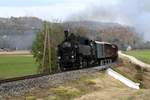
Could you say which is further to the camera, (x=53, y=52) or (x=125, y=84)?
(x=53, y=52)

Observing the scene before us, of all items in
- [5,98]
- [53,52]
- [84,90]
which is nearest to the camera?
[5,98]

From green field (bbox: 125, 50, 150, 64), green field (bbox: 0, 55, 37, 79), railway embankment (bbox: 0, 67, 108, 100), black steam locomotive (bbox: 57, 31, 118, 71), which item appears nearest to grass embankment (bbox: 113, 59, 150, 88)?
black steam locomotive (bbox: 57, 31, 118, 71)

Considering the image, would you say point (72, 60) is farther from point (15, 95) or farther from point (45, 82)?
point (15, 95)

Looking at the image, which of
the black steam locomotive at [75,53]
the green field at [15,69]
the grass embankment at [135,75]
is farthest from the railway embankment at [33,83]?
the green field at [15,69]

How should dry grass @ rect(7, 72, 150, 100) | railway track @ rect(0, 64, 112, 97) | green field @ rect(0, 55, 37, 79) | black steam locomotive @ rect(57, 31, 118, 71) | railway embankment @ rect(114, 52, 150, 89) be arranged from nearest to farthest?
railway track @ rect(0, 64, 112, 97) → dry grass @ rect(7, 72, 150, 100) → black steam locomotive @ rect(57, 31, 118, 71) → railway embankment @ rect(114, 52, 150, 89) → green field @ rect(0, 55, 37, 79)

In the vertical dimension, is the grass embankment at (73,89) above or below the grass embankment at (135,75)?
above

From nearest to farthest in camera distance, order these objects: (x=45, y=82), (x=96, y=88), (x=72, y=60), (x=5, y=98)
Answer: (x=5, y=98) → (x=45, y=82) → (x=96, y=88) → (x=72, y=60)

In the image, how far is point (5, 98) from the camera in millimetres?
22656

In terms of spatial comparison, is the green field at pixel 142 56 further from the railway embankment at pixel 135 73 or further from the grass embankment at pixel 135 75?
the grass embankment at pixel 135 75

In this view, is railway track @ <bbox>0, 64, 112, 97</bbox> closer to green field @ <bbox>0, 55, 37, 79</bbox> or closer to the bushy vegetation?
the bushy vegetation

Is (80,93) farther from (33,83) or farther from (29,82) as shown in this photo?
(29,82)

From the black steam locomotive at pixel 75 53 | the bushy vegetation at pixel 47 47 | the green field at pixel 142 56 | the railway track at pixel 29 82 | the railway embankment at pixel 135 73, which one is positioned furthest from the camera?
the green field at pixel 142 56

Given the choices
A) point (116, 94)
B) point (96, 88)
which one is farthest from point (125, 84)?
point (116, 94)

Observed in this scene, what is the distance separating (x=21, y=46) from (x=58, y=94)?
128m
